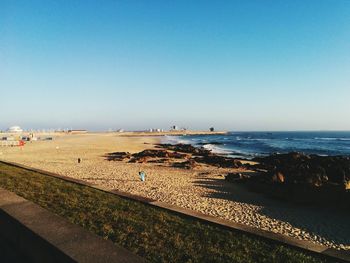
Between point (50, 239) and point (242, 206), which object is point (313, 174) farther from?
point (50, 239)

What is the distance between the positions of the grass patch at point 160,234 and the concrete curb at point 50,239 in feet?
3.29

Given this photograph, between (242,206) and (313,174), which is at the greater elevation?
(313,174)

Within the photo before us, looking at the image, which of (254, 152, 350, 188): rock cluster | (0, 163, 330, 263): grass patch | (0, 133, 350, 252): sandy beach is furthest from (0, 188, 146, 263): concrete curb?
(254, 152, 350, 188): rock cluster

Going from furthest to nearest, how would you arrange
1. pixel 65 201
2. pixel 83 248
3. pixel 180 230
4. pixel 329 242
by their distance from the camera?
pixel 65 201
pixel 329 242
pixel 180 230
pixel 83 248

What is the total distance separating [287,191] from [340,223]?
137 inches

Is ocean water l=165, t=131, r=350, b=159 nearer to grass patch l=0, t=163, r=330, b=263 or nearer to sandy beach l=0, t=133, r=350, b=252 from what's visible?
sandy beach l=0, t=133, r=350, b=252

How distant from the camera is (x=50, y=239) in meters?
4.32

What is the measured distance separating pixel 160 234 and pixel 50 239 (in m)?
2.33

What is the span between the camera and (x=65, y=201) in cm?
852

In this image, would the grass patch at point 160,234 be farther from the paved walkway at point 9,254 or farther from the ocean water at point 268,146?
the ocean water at point 268,146

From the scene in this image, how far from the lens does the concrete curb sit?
12.7 ft

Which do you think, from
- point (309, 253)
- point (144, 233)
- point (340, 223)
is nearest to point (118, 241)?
point (144, 233)

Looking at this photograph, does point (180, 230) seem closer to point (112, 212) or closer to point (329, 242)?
point (112, 212)

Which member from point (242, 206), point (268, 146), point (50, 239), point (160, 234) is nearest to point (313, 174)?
point (242, 206)
